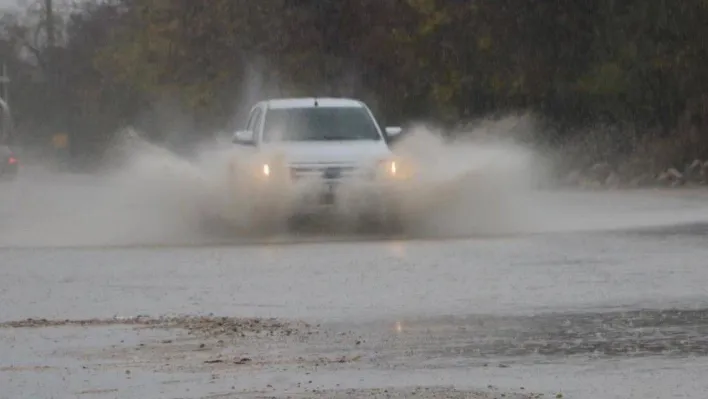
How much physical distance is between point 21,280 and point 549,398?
925 cm

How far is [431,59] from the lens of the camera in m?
50.4

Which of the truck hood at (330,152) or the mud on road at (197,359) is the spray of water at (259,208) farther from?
the mud on road at (197,359)

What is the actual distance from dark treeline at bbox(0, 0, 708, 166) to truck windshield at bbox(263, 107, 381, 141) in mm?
18479

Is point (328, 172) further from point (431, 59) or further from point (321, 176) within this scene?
point (431, 59)

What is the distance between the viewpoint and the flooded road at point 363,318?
34.7 ft

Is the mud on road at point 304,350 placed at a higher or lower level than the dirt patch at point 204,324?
higher

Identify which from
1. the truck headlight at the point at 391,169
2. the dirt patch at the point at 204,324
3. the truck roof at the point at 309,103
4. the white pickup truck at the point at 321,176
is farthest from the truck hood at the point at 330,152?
the dirt patch at the point at 204,324

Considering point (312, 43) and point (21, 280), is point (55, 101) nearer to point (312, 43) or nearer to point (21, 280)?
point (312, 43)

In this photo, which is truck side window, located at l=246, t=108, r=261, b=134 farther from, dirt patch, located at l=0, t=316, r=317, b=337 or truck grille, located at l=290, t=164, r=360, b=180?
dirt patch, located at l=0, t=316, r=317, b=337

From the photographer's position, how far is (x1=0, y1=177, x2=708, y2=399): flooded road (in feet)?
34.7

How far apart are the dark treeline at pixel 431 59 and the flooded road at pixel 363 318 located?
21.7m

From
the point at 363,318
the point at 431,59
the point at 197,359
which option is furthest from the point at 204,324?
the point at 431,59

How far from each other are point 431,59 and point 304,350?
3870 cm

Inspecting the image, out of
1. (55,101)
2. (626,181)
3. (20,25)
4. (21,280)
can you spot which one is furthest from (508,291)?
(20,25)
